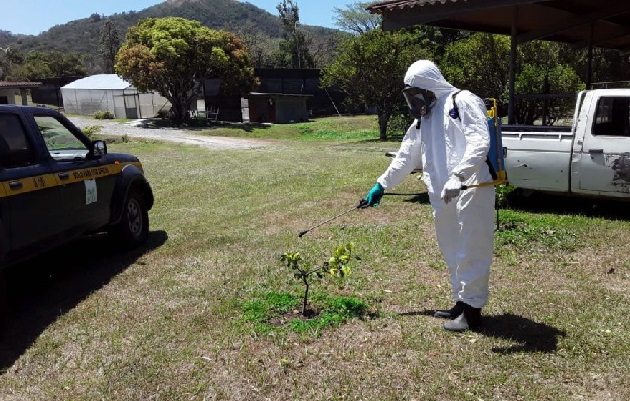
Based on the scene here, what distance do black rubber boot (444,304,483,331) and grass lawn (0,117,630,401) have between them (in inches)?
2.8

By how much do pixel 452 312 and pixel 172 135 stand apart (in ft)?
96.3

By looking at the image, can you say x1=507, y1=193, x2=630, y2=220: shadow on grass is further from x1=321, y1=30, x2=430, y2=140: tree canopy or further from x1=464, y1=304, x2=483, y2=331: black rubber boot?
x1=321, y1=30, x2=430, y2=140: tree canopy

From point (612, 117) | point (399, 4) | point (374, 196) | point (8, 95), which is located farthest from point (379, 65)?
point (374, 196)

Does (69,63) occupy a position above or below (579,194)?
above

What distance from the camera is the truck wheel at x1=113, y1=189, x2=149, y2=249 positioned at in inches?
262

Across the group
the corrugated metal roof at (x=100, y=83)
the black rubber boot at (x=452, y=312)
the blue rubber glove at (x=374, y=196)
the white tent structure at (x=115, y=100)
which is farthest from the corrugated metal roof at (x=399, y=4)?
the corrugated metal roof at (x=100, y=83)

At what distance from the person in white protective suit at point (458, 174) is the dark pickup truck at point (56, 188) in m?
3.24

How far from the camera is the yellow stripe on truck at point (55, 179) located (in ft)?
14.8

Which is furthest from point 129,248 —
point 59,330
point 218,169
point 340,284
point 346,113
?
point 346,113

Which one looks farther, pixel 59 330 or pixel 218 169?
pixel 218 169

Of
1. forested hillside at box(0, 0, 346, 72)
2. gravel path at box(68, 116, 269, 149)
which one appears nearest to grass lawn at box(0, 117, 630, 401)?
gravel path at box(68, 116, 269, 149)

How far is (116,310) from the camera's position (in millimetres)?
4883

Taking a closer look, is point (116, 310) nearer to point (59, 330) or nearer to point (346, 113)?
point (59, 330)

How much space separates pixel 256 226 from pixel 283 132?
2843 centimetres
